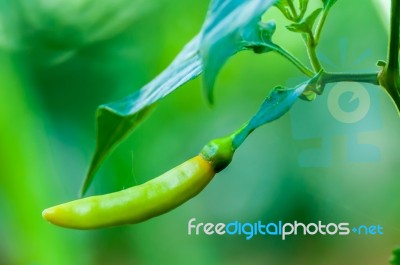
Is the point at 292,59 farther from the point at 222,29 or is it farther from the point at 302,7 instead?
the point at 222,29

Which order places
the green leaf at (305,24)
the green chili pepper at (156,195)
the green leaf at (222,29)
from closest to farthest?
1. the green leaf at (222,29)
2. the green leaf at (305,24)
3. the green chili pepper at (156,195)

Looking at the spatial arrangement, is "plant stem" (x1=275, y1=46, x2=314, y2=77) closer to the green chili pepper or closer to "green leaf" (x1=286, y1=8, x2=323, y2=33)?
"green leaf" (x1=286, y1=8, x2=323, y2=33)

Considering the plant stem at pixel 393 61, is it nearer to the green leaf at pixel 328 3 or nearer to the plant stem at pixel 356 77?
the plant stem at pixel 356 77

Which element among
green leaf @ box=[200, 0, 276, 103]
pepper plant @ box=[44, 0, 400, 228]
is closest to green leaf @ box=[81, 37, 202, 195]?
pepper plant @ box=[44, 0, 400, 228]

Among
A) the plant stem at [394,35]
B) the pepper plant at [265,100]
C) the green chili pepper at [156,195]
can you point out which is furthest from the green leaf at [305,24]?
the green chili pepper at [156,195]

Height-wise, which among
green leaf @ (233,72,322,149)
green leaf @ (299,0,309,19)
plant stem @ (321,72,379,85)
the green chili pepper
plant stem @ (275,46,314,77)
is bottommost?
the green chili pepper

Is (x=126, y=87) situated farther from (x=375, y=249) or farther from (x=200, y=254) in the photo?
(x=375, y=249)

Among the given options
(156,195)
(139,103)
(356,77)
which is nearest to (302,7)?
(356,77)
